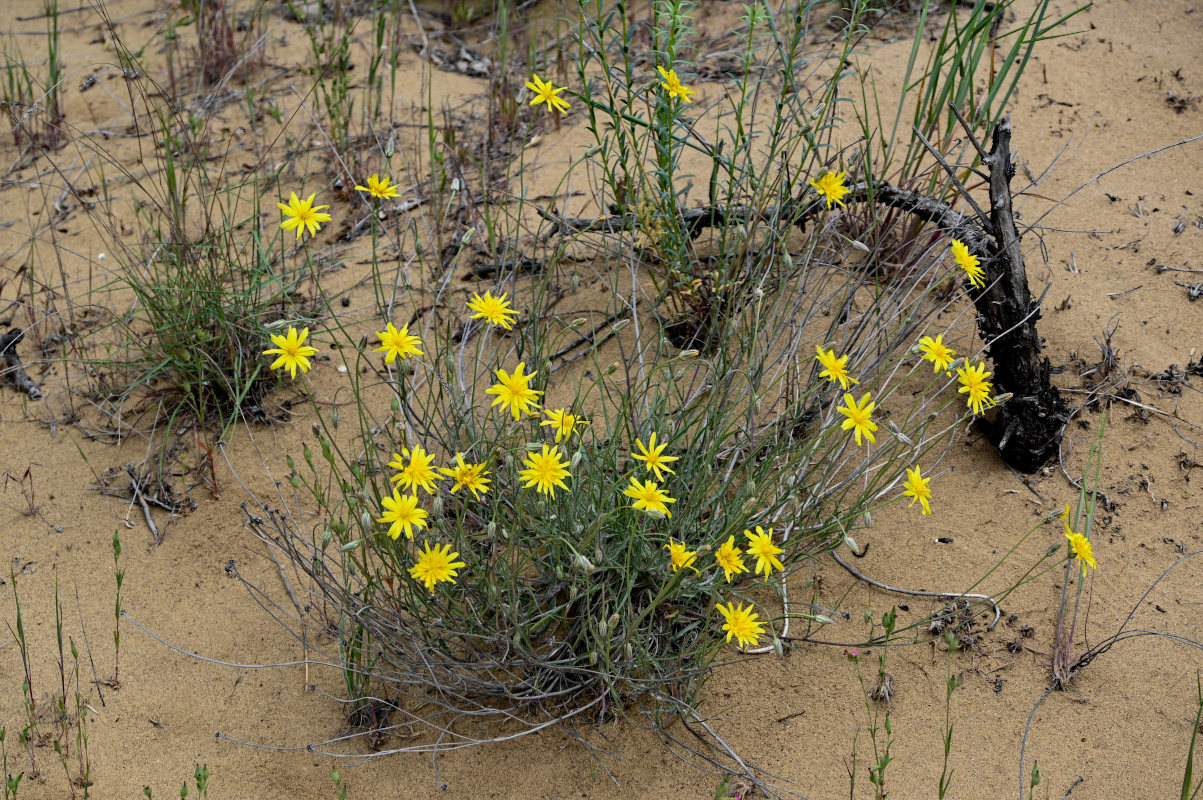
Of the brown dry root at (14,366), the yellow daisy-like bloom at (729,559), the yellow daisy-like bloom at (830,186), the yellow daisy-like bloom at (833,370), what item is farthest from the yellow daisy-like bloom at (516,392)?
the brown dry root at (14,366)

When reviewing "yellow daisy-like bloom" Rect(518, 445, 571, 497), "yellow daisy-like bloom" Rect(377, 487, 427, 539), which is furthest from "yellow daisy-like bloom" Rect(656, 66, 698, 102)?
"yellow daisy-like bloom" Rect(377, 487, 427, 539)

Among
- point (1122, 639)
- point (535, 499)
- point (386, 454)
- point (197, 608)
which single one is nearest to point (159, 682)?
point (197, 608)

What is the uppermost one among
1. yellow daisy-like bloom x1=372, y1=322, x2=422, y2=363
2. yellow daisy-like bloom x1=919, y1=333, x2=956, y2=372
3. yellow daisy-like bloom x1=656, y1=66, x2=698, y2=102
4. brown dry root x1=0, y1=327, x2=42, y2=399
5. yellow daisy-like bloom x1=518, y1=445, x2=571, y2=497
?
yellow daisy-like bloom x1=656, y1=66, x2=698, y2=102

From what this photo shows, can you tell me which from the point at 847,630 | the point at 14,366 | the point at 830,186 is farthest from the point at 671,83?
the point at 14,366

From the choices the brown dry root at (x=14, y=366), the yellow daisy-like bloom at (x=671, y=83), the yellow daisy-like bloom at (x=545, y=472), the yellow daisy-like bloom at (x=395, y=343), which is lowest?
the brown dry root at (x=14, y=366)

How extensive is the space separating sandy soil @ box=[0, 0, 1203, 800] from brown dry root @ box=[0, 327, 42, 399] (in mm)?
45

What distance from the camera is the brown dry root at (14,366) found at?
10.6ft

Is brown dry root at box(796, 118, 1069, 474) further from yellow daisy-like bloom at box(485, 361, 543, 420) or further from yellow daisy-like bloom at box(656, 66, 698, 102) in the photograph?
yellow daisy-like bloom at box(485, 361, 543, 420)

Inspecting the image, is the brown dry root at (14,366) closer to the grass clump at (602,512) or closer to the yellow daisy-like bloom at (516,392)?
the grass clump at (602,512)

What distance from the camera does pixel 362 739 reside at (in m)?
2.34

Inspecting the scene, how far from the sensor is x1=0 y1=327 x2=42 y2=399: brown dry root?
322 centimetres

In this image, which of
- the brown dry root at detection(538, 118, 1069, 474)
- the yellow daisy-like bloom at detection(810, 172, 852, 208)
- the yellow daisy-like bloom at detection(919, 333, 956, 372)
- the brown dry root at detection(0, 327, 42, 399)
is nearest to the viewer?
the yellow daisy-like bloom at detection(919, 333, 956, 372)

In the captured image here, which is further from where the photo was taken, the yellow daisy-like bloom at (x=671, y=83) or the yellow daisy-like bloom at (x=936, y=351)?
the yellow daisy-like bloom at (x=671, y=83)

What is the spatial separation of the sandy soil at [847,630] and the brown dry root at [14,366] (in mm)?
45
